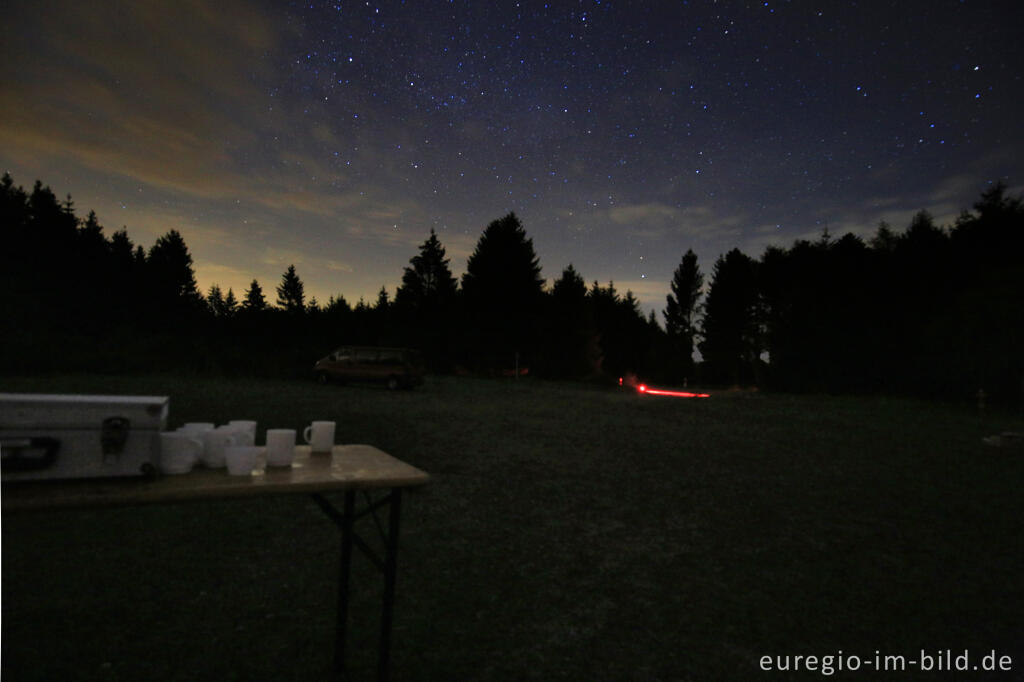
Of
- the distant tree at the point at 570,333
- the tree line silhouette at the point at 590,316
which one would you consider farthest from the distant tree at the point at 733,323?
the distant tree at the point at 570,333

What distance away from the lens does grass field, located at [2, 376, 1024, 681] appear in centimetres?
323

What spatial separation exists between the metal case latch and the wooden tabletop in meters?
0.11

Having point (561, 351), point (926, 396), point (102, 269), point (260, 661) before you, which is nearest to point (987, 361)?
point (926, 396)

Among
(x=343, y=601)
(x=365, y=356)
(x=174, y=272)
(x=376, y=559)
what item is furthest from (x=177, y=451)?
(x=174, y=272)

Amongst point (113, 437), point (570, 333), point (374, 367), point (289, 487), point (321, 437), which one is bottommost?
point (374, 367)

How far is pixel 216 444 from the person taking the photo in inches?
94.0

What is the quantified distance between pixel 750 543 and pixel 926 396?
3271 centimetres

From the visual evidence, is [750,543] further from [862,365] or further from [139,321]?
[139,321]

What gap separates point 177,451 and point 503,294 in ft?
135

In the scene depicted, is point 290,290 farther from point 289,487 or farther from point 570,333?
point 289,487

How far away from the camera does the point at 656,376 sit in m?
51.2

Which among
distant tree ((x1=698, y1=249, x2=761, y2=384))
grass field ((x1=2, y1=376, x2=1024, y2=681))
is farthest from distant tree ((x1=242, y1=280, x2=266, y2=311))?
grass field ((x1=2, y1=376, x2=1024, y2=681))

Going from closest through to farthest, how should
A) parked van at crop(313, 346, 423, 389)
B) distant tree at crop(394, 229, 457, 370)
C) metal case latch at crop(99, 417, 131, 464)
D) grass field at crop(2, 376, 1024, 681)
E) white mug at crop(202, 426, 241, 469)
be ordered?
metal case latch at crop(99, 417, 131, 464) < white mug at crop(202, 426, 241, 469) < grass field at crop(2, 376, 1024, 681) < parked van at crop(313, 346, 423, 389) < distant tree at crop(394, 229, 457, 370)

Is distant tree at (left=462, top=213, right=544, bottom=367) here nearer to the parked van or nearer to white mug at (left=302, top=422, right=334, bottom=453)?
the parked van
